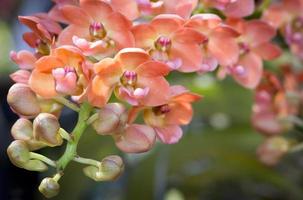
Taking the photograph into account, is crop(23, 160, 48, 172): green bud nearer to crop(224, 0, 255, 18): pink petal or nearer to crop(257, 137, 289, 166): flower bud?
crop(224, 0, 255, 18): pink petal

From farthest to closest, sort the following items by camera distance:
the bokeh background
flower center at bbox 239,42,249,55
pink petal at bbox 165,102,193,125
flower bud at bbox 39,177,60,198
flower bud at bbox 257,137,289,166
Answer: the bokeh background → flower bud at bbox 257,137,289,166 → flower center at bbox 239,42,249,55 → pink petal at bbox 165,102,193,125 → flower bud at bbox 39,177,60,198

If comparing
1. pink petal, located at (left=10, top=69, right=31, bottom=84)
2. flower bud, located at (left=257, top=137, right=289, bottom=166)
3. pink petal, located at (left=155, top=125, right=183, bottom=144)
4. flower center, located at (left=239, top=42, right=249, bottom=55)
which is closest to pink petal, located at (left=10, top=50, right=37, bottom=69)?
pink petal, located at (left=10, top=69, right=31, bottom=84)

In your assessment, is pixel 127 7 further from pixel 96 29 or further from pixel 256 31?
pixel 256 31

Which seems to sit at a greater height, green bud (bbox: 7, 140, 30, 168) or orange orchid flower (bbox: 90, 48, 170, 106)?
orange orchid flower (bbox: 90, 48, 170, 106)

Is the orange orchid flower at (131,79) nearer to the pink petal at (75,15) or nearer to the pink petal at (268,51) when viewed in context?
the pink petal at (75,15)

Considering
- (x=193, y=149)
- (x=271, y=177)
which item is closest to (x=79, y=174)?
(x=193, y=149)

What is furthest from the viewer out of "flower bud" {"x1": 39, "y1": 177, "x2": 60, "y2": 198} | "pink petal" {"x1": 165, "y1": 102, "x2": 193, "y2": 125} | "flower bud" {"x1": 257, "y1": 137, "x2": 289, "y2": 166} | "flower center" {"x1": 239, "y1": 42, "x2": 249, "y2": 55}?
"flower bud" {"x1": 257, "y1": 137, "x2": 289, "y2": 166}

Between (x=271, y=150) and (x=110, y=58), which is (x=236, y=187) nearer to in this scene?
(x=271, y=150)

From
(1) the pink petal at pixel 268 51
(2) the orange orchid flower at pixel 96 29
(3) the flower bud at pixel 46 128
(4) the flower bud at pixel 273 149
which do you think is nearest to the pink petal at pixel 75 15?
(2) the orange orchid flower at pixel 96 29
